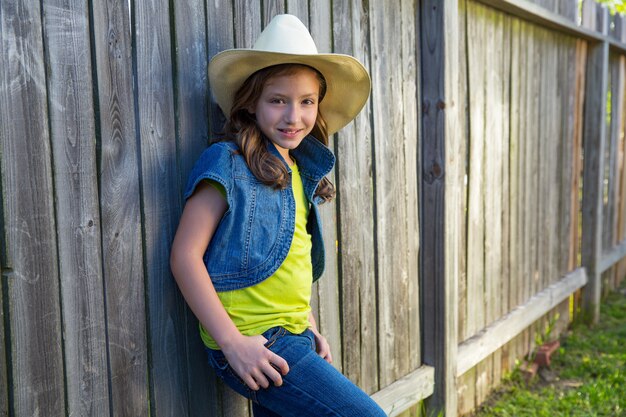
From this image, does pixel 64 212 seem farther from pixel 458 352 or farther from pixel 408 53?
pixel 458 352

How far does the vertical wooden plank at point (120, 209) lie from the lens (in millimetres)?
1782

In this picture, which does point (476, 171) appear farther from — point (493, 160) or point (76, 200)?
point (76, 200)

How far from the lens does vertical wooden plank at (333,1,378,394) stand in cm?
273

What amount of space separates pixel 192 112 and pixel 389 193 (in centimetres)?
128

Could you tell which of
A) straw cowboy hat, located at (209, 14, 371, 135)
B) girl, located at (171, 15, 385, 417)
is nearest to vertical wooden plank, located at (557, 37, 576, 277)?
straw cowboy hat, located at (209, 14, 371, 135)

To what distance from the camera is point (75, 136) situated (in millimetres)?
1708

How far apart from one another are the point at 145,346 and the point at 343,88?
110 cm

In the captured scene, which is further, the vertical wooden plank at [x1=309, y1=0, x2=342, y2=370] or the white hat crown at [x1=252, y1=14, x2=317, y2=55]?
the vertical wooden plank at [x1=309, y1=0, x2=342, y2=370]

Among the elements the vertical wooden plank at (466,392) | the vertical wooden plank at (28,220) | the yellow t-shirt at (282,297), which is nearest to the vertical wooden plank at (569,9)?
the vertical wooden plank at (466,392)

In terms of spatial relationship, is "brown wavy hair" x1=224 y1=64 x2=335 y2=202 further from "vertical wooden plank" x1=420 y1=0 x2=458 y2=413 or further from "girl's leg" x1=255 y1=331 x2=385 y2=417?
"vertical wooden plank" x1=420 y1=0 x2=458 y2=413

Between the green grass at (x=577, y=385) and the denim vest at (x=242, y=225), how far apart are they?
251cm

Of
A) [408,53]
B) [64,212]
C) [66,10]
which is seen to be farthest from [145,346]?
[408,53]

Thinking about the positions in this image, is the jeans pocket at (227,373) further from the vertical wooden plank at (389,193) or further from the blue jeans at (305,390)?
the vertical wooden plank at (389,193)

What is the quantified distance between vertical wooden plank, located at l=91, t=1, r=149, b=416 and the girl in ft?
0.50
